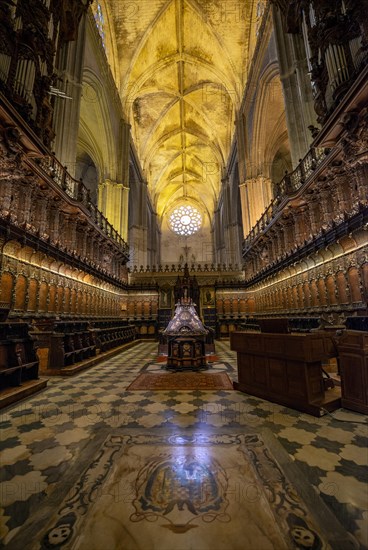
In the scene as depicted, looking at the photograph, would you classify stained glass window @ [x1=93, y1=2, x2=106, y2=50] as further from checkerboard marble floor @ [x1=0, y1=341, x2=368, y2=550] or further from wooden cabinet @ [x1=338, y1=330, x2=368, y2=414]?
wooden cabinet @ [x1=338, y1=330, x2=368, y2=414]

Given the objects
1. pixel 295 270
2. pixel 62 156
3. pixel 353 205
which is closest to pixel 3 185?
pixel 62 156

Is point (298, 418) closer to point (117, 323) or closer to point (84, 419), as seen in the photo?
point (84, 419)

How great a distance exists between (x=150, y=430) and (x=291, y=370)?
1994mm

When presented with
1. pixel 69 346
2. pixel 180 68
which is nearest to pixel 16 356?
pixel 69 346

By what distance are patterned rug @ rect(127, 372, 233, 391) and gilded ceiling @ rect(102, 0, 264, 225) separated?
876 inches

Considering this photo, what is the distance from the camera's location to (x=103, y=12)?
1639cm

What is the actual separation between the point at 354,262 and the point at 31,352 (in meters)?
8.24

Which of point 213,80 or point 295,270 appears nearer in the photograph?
point 295,270

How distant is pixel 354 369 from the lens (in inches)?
121

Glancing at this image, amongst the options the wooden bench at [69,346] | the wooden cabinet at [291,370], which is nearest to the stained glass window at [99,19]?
the wooden bench at [69,346]

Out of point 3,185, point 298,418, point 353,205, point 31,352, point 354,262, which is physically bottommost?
point 298,418

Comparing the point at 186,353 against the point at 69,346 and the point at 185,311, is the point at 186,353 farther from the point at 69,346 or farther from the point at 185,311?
the point at 69,346

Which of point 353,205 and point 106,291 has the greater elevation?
point 353,205

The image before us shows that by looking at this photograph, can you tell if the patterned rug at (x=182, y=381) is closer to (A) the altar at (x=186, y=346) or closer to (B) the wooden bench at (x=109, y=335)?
(A) the altar at (x=186, y=346)
